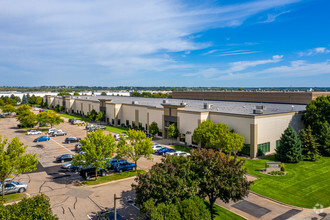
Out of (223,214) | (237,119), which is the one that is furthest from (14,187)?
(237,119)

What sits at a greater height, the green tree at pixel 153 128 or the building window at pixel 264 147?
the green tree at pixel 153 128

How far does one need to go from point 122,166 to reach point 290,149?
87.3ft

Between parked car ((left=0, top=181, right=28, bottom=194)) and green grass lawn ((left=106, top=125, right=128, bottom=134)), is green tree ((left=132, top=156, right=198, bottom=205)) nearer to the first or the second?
parked car ((left=0, top=181, right=28, bottom=194))

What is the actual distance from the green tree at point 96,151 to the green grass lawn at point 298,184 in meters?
18.5

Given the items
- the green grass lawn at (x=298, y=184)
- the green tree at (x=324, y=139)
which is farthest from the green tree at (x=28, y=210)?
the green tree at (x=324, y=139)

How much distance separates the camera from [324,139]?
1738 inches

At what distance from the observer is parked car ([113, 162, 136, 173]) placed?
3612 cm

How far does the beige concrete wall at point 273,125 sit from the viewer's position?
43.2 m

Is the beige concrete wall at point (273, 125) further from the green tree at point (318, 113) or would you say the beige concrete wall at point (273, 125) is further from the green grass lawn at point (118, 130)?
the green grass lawn at point (118, 130)

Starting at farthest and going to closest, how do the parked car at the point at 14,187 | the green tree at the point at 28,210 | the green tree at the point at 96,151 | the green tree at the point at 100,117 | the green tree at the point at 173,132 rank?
the green tree at the point at 100,117 < the green tree at the point at 173,132 < the green tree at the point at 96,151 < the parked car at the point at 14,187 < the green tree at the point at 28,210

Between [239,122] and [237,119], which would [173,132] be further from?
[239,122]

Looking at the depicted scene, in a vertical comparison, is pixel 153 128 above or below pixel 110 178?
above

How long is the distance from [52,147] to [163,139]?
23853 mm

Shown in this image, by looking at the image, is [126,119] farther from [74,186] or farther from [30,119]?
[74,186]
